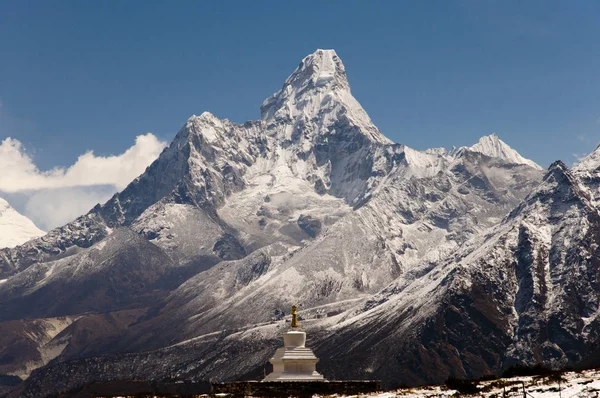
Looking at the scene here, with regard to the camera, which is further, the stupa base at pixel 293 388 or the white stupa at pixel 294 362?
the white stupa at pixel 294 362

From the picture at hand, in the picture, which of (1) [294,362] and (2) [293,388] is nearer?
(2) [293,388]

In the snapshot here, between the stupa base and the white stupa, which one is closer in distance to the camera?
the stupa base

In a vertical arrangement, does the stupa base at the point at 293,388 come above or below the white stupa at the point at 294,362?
below

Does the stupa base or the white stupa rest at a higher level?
the white stupa

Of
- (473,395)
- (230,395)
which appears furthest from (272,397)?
(473,395)

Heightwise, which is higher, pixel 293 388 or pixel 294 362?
pixel 294 362

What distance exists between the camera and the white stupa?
392ft

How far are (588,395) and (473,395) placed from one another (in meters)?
9.57

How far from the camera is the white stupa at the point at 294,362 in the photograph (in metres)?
120

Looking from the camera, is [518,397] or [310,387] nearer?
[518,397]

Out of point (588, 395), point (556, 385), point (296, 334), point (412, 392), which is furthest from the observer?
point (296, 334)

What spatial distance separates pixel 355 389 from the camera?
100625mm

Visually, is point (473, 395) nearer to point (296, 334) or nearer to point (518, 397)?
point (518, 397)

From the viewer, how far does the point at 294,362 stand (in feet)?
397
